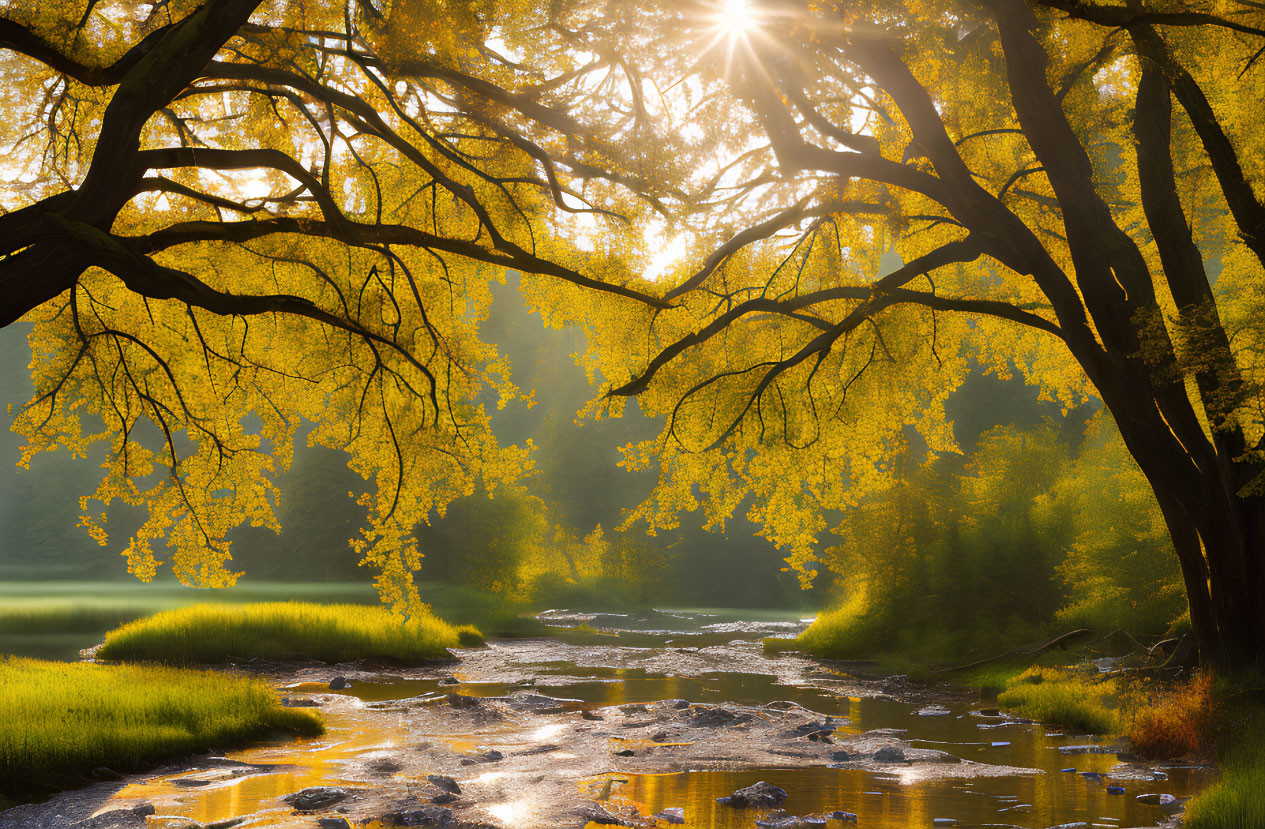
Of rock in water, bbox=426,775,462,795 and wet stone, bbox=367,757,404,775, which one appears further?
wet stone, bbox=367,757,404,775

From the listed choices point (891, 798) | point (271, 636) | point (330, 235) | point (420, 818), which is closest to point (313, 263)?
point (330, 235)

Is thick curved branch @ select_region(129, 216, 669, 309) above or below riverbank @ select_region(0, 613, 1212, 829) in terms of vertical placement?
above

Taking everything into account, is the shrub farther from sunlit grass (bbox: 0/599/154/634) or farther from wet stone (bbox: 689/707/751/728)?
sunlit grass (bbox: 0/599/154/634)

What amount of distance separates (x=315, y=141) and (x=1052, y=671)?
1553cm

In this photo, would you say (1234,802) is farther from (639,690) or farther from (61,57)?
(61,57)

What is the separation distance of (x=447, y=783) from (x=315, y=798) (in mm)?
1308

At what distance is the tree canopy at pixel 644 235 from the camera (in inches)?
360

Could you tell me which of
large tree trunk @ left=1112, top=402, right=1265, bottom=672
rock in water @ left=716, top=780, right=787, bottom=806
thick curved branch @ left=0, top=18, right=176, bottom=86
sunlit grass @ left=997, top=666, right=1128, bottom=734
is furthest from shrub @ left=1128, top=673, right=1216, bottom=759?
thick curved branch @ left=0, top=18, right=176, bottom=86

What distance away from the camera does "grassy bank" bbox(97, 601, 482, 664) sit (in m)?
19.8

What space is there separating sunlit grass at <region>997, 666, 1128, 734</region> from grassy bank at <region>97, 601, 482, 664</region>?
491 inches

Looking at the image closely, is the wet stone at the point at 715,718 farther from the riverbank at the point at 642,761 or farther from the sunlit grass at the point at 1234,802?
the sunlit grass at the point at 1234,802

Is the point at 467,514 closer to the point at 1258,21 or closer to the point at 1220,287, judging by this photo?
the point at 1220,287

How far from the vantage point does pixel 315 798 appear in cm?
809

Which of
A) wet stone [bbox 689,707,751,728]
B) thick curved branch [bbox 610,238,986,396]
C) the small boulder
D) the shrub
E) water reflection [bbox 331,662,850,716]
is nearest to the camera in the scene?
the small boulder
